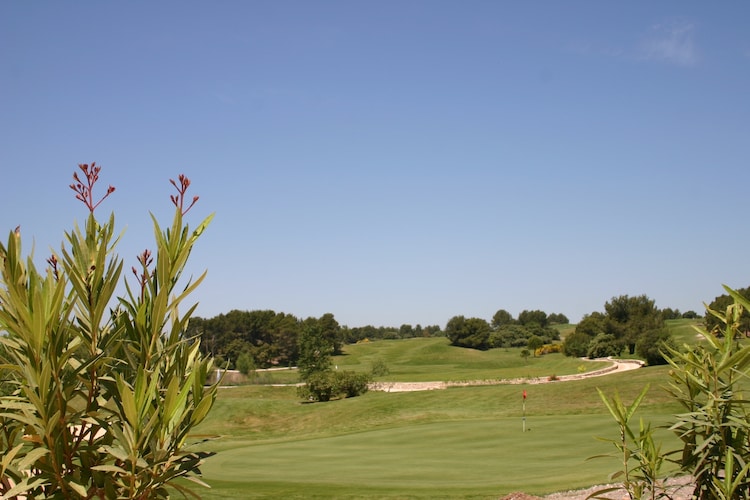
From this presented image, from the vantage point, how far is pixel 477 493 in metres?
13.8

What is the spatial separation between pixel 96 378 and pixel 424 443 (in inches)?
879

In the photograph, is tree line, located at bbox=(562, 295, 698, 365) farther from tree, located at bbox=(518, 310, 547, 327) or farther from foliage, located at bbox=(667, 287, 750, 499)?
foliage, located at bbox=(667, 287, 750, 499)

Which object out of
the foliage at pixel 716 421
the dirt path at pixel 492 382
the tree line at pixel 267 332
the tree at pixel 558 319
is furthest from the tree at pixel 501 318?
the foliage at pixel 716 421

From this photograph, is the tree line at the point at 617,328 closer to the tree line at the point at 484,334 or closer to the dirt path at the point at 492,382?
the dirt path at the point at 492,382

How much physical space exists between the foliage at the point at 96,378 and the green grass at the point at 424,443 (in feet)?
1.57

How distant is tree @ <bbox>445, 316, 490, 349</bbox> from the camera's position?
9969cm

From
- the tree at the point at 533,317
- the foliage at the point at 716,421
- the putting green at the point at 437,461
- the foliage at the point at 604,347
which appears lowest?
the putting green at the point at 437,461

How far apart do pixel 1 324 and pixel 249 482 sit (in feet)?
52.9

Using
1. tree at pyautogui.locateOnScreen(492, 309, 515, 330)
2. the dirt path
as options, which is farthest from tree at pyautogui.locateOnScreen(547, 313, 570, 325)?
the dirt path

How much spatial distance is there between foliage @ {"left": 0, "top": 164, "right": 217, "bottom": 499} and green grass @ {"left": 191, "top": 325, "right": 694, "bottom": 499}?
1.57 feet

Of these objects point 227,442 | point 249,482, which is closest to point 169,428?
point 249,482

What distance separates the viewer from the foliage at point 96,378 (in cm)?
244

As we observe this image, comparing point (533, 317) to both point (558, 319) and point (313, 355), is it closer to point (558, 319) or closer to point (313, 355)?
point (558, 319)

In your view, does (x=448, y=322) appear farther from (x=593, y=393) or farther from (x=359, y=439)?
(x=359, y=439)
